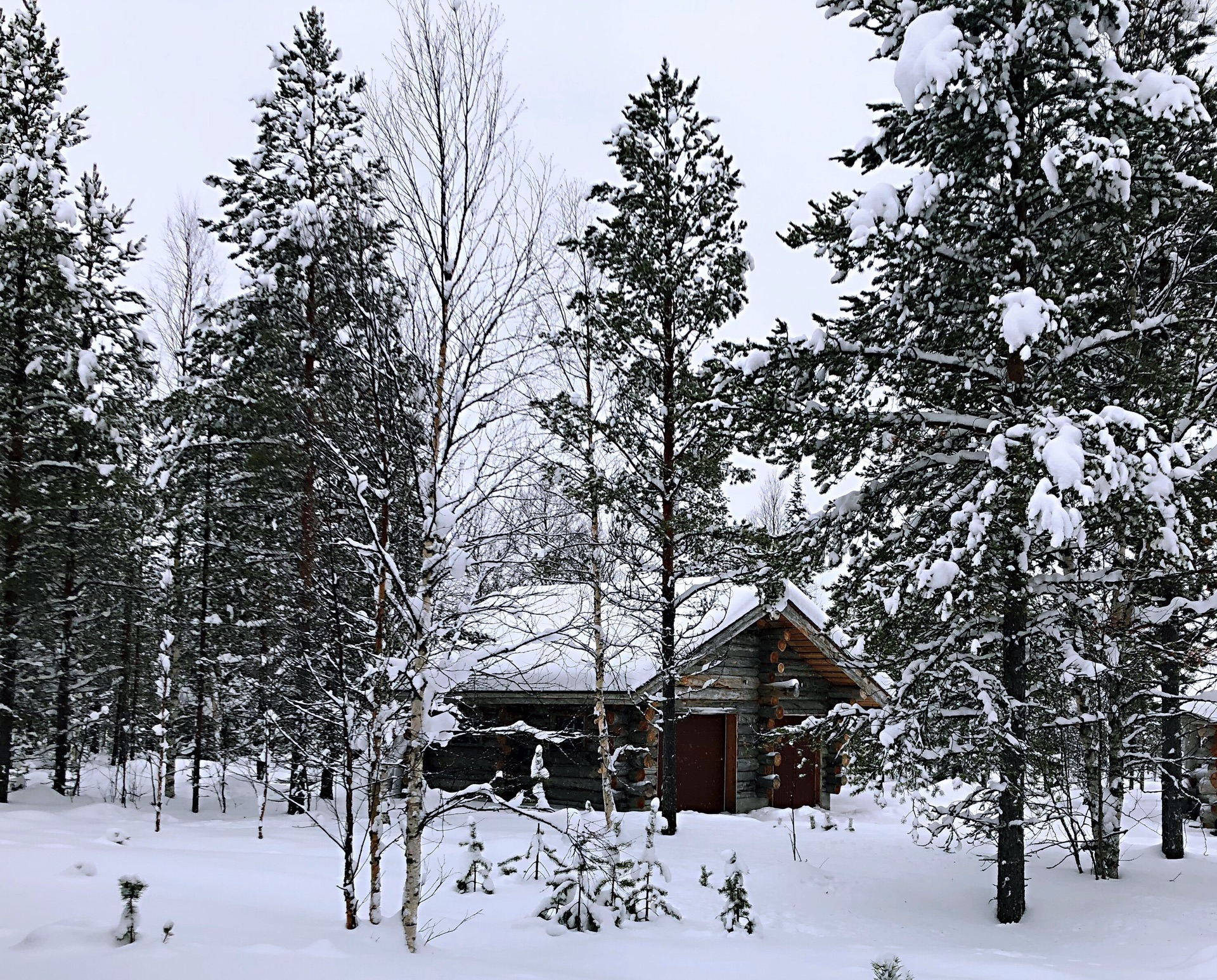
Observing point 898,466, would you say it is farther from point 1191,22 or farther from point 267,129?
point 267,129

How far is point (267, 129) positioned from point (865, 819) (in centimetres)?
1923

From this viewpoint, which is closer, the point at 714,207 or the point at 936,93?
the point at 936,93

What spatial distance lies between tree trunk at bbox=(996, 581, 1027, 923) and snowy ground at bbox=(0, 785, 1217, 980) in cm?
30

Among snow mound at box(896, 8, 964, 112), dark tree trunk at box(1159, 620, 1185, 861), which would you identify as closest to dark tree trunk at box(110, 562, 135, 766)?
snow mound at box(896, 8, 964, 112)

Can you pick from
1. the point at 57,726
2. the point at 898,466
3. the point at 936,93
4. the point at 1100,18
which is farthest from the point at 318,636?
the point at 57,726

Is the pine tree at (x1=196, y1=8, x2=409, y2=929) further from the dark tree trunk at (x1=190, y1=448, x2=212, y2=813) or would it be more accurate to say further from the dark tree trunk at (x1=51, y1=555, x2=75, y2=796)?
the dark tree trunk at (x1=51, y1=555, x2=75, y2=796)

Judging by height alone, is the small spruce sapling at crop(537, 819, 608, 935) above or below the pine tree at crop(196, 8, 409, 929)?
below

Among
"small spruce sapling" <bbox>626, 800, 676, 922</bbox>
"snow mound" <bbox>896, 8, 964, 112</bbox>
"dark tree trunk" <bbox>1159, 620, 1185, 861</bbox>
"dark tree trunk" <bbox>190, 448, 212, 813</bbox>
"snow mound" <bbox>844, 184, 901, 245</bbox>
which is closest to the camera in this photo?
"snow mound" <bbox>896, 8, 964, 112</bbox>

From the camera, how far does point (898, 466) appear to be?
11109 mm

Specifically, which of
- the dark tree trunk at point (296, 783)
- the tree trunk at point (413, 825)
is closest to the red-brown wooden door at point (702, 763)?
the dark tree trunk at point (296, 783)

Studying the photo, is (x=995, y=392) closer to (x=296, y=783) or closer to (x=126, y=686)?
(x=296, y=783)

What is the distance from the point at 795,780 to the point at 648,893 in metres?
11.2

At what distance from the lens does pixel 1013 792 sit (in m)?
9.66

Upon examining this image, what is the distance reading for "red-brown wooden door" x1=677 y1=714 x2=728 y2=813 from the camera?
61.4ft
